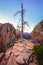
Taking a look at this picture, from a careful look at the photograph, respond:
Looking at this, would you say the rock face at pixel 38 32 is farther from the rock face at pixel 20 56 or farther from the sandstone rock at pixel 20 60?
the sandstone rock at pixel 20 60

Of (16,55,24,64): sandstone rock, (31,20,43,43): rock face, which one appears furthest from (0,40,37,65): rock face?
(31,20,43,43): rock face

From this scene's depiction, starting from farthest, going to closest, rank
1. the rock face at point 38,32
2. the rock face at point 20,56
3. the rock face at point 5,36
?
the rock face at point 5,36 < the rock face at point 38,32 < the rock face at point 20,56

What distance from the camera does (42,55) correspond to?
11.0 metres

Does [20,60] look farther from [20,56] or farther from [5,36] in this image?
[5,36]

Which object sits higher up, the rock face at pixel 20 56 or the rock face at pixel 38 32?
the rock face at pixel 38 32

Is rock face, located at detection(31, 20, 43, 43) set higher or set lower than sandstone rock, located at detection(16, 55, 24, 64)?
higher

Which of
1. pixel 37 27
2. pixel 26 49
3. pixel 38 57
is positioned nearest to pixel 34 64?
pixel 38 57

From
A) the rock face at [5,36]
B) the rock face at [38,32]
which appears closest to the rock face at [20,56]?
the rock face at [38,32]

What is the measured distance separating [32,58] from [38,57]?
984mm

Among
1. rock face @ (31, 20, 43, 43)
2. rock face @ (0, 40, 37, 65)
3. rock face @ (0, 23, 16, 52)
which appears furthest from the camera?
rock face @ (0, 23, 16, 52)

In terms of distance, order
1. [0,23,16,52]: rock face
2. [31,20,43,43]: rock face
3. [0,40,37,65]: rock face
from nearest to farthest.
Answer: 1. [0,40,37,65]: rock face
2. [31,20,43,43]: rock face
3. [0,23,16,52]: rock face

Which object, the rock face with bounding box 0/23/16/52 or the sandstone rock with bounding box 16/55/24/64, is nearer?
the sandstone rock with bounding box 16/55/24/64

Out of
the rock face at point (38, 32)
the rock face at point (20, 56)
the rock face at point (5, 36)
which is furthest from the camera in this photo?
the rock face at point (5, 36)

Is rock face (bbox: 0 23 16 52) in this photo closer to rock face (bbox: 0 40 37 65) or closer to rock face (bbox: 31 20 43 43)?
rock face (bbox: 0 40 37 65)
